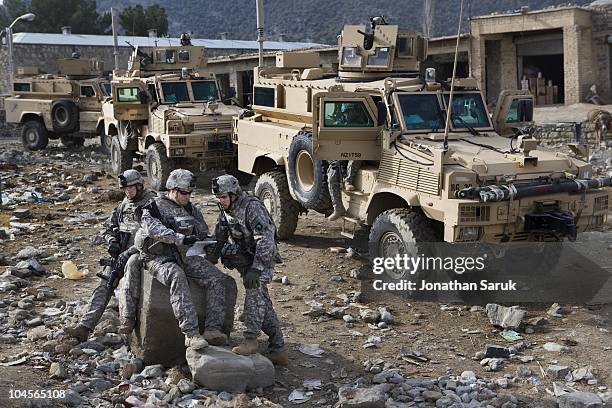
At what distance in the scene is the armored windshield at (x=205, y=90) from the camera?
50.5ft

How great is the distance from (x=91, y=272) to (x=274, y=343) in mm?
3597

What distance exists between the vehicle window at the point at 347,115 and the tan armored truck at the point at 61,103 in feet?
41.2

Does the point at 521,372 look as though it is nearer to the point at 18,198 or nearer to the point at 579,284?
the point at 579,284

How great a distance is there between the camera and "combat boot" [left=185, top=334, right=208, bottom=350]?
570 cm

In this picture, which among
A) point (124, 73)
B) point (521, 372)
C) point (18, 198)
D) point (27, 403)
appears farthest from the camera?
point (124, 73)

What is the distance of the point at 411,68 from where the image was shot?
403 inches

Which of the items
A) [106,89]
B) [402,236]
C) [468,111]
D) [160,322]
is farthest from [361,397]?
[106,89]

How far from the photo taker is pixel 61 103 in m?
20.7

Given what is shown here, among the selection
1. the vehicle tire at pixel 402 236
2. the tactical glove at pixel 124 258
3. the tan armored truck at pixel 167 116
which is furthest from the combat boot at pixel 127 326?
the tan armored truck at pixel 167 116

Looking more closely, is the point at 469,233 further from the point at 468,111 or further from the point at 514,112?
the point at 514,112

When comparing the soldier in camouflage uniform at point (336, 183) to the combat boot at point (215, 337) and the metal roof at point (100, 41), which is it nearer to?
the combat boot at point (215, 337)

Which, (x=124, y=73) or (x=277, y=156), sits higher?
(x=124, y=73)

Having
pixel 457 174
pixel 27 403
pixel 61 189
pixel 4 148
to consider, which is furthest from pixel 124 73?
pixel 27 403

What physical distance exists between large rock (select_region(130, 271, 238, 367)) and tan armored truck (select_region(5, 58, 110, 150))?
48.6 feet
